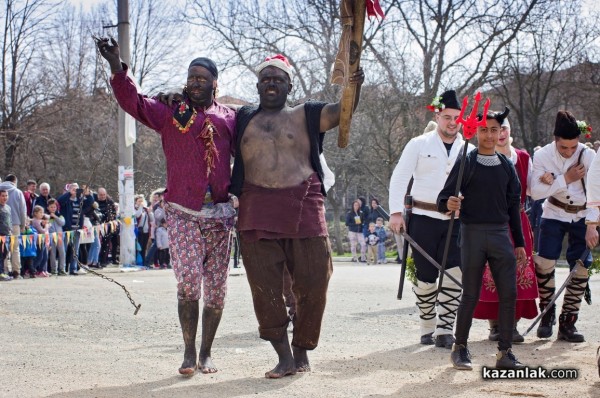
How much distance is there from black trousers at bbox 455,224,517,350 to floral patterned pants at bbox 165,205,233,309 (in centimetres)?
165

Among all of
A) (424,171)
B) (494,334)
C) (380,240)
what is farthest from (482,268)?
(380,240)

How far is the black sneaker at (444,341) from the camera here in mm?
7463

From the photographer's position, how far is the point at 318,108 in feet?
20.0

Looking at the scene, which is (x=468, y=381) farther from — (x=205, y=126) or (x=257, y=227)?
(x=205, y=126)

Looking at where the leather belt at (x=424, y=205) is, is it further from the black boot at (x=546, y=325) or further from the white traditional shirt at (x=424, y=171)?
the black boot at (x=546, y=325)

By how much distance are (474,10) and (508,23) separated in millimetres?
1153

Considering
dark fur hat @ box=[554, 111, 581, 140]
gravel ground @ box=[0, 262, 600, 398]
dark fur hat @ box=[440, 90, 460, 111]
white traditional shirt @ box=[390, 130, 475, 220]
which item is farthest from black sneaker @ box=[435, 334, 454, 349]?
dark fur hat @ box=[554, 111, 581, 140]

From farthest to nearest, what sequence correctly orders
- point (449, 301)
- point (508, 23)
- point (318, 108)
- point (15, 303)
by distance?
point (508, 23)
point (15, 303)
point (449, 301)
point (318, 108)

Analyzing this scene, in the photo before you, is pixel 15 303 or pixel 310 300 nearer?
pixel 310 300

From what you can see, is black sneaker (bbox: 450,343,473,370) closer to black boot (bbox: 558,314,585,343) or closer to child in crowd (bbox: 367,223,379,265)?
black boot (bbox: 558,314,585,343)

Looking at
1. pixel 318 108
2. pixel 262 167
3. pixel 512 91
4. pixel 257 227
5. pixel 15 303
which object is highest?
pixel 512 91

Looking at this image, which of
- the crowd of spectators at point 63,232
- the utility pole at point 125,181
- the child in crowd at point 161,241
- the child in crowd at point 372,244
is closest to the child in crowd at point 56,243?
the crowd of spectators at point 63,232

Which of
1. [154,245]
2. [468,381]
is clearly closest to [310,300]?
[468,381]

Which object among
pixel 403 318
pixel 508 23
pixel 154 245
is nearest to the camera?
pixel 403 318
